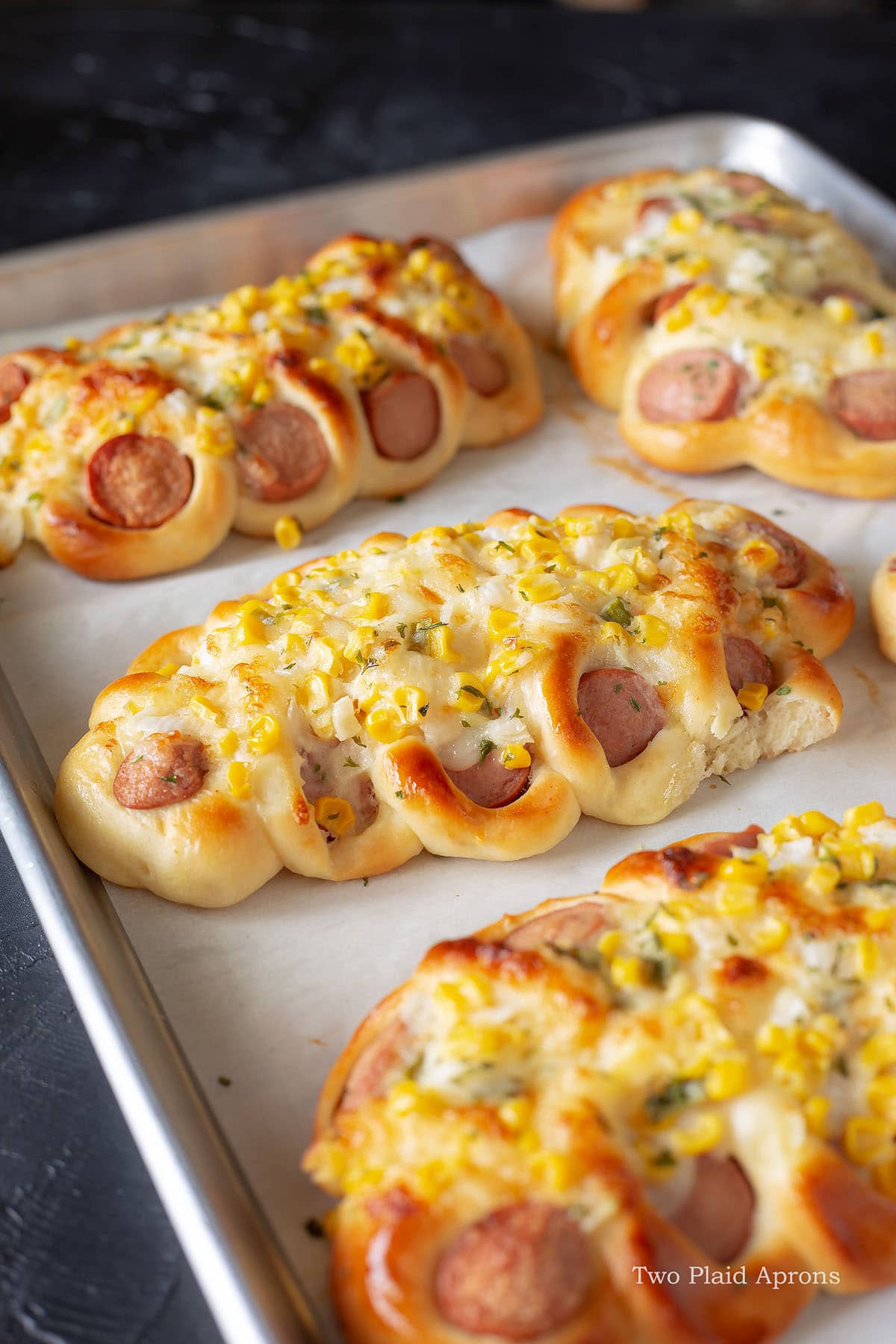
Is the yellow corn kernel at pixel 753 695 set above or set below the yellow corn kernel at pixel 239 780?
above

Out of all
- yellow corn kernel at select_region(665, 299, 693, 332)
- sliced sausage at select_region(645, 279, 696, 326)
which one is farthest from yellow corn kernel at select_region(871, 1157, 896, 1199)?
sliced sausage at select_region(645, 279, 696, 326)

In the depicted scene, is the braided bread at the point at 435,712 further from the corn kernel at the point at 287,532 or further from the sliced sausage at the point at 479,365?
the sliced sausage at the point at 479,365

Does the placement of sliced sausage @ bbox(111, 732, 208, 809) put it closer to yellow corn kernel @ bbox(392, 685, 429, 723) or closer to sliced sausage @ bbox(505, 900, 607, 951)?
yellow corn kernel @ bbox(392, 685, 429, 723)

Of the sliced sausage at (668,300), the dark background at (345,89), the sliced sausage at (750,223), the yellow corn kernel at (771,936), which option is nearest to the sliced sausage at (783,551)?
the sliced sausage at (668,300)

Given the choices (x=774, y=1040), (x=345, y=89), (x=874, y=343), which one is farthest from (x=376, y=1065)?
(x=345, y=89)

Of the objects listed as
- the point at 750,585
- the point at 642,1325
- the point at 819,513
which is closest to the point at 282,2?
the point at 819,513
